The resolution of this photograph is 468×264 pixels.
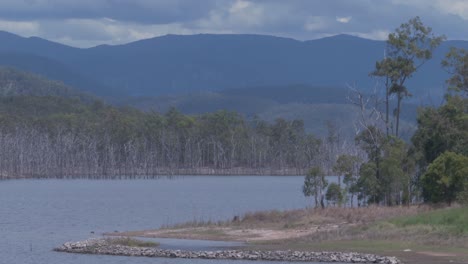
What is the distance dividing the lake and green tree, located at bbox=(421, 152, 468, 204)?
14069mm

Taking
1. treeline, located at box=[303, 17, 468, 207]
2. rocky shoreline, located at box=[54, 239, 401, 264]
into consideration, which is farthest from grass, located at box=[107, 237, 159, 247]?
treeline, located at box=[303, 17, 468, 207]

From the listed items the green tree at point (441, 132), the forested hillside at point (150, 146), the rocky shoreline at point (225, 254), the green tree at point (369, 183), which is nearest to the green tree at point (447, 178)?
the green tree at point (369, 183)

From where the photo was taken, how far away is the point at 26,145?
495ft

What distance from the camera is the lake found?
47.6m

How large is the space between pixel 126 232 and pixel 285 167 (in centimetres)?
11671

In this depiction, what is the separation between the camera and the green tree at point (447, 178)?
56156mm

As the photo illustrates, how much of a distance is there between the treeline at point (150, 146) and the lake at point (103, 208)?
28870 mm

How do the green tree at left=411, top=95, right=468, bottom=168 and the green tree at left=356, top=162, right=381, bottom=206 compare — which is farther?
the green tree at left=411, top=95, right=468, bottom=168

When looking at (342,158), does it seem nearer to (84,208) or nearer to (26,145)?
(84,208)

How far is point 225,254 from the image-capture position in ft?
139

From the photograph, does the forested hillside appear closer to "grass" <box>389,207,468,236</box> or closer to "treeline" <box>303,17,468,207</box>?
"treeline" <box>303,17,468,207</box>

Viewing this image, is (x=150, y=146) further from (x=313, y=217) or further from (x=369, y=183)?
(x=313, y=217)

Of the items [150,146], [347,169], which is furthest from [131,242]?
[150,146]

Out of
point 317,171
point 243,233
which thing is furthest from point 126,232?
point 317,171
